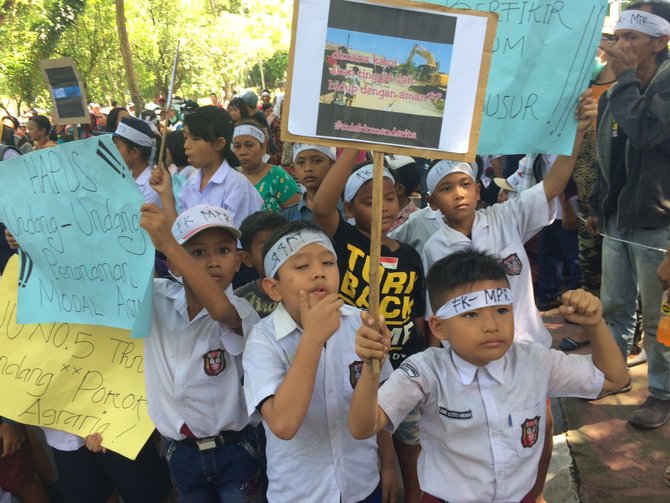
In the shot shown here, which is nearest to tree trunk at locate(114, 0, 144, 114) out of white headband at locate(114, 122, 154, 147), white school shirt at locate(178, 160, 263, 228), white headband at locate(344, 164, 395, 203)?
white headband at locate(114, 122, 154, 147)

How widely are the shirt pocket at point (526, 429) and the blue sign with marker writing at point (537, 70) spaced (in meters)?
1.00

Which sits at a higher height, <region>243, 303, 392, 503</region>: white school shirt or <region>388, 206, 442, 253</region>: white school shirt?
<region>388, 206, 442, 253</region>: white school shirt

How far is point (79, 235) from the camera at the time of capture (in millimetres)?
2330

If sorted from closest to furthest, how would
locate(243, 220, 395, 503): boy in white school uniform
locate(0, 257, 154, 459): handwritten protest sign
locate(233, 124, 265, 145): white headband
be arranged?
1. locate(243, 220, 395, 503): boy in white school uniform
2. locate(0, 257, 154, 459): handwritten protest sign
3. locate(233, 124, 265, 145): white headband

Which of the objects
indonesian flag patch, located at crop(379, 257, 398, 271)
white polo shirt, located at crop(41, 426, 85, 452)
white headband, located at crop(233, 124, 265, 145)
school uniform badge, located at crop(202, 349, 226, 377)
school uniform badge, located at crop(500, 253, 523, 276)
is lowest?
white polo shirt, located at crop(41, 426, 85, 452)

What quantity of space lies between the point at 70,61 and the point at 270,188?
62.0 inches

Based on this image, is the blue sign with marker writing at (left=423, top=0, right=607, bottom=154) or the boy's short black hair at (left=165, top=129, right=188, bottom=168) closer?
the blue sign with marker writing at (left=423, top=0, right=607, bottom=154)

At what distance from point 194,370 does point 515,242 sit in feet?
5.18

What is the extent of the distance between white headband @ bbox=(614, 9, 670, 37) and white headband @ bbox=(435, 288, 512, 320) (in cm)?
203

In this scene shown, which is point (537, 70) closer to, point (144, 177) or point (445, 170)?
point (445, 170)

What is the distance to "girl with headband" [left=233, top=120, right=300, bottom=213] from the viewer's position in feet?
13.8

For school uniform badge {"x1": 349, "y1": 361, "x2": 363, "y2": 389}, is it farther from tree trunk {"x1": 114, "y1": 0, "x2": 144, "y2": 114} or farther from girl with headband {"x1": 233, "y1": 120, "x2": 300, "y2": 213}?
tree trunk {"x1": 114, "y1": 0, "x2": 144, "y2": 114}

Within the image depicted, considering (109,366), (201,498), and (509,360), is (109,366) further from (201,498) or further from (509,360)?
(509,360)

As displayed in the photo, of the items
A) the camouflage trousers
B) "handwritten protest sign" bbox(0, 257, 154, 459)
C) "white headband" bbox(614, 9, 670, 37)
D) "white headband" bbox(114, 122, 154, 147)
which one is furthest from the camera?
the camouflage trousers
